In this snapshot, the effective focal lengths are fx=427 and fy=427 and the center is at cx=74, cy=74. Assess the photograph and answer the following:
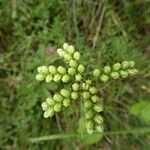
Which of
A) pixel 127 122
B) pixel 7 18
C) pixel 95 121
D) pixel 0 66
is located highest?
pixel 7 18

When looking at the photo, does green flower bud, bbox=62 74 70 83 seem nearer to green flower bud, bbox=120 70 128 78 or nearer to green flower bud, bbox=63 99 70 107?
green flower bud, bbox=63 99 70 107

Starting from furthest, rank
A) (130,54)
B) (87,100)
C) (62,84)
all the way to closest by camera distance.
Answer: (130,54), (62,84), (87,100)

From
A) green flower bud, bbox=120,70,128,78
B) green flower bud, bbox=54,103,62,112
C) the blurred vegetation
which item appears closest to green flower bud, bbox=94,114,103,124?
green flower bud, bbox=54,103,62,112

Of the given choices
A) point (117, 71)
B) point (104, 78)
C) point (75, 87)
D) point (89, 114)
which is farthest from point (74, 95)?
point (117, 71)

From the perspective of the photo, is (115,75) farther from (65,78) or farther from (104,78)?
(65,78)

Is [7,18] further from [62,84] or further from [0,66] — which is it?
[62,84]

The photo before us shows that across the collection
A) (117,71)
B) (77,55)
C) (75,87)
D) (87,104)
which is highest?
(77,55)

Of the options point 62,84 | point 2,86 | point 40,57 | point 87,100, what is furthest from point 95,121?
point 2,86
